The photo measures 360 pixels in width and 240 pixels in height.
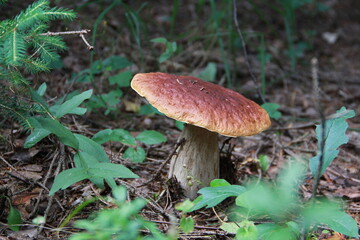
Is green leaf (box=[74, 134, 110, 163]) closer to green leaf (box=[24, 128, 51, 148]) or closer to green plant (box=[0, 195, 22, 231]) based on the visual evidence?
green leaf (box=[24, 128, 51, 148])

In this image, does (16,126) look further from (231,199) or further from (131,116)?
(231,199)

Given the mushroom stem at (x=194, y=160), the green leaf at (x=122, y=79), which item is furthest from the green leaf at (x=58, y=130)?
the green leaf at (x=122, y=79)

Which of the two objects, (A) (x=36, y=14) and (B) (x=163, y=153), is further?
(B) (x=163, y=153)

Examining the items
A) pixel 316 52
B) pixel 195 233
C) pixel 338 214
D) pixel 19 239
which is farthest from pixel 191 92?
pixel 316 52

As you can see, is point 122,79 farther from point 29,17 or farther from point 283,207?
point 283,207

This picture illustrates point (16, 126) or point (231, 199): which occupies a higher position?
point (16, 126)

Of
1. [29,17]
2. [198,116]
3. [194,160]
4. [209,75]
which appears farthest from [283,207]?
[209,75]
